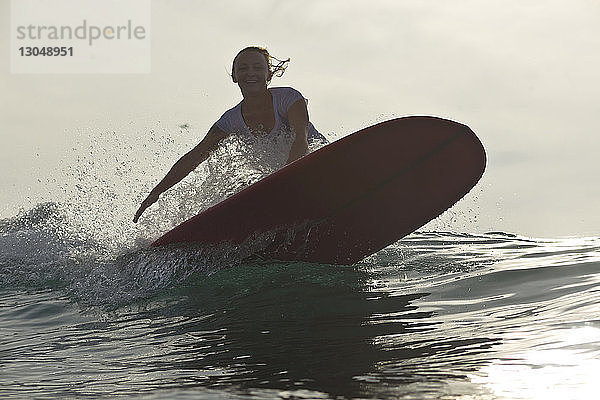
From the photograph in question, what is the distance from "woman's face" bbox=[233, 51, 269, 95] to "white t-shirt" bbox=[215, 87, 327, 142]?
0.39 feet

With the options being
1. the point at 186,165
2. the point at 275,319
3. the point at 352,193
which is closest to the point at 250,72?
the point at 186,165

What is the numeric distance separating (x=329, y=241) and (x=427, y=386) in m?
2.85

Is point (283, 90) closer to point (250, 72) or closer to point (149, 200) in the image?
point (250, 72)

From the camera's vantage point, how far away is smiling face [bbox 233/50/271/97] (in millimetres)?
5609

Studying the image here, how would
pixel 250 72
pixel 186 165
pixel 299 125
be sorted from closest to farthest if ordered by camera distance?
pixel 299 125, pixel 250 72, pixel 186 165

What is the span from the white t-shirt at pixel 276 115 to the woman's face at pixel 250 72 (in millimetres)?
119

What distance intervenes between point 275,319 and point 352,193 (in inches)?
50.0

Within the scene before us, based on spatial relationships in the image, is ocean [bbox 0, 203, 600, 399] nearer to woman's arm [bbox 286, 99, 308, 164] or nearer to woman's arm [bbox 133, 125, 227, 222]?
woman's arm [bbox 133, 125, 227, 222]

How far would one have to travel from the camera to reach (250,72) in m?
5.61

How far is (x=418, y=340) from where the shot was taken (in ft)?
9.95

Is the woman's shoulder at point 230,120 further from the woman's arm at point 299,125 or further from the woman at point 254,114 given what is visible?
the woman's arm at point 299,125

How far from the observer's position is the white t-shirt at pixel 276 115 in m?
5.50

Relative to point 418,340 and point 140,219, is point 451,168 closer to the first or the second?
point 418,340

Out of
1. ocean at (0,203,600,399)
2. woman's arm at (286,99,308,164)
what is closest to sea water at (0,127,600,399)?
ocean at (0,203,600,399)
